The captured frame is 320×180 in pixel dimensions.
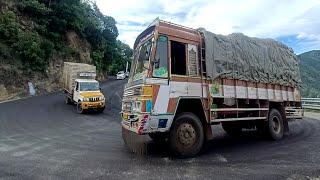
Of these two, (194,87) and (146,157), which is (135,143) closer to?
(146,157)

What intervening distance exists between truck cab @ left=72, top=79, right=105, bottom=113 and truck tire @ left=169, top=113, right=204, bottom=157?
15261 mm

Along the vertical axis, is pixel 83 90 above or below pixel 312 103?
above

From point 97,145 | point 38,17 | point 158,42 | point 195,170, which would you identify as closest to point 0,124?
point 97,145

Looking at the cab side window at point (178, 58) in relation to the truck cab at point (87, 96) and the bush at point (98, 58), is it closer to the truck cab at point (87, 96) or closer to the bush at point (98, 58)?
the truck cab at point (87, 96)

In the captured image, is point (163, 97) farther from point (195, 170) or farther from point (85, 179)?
point (85, 179)

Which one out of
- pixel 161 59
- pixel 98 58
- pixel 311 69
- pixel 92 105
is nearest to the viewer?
pixel 161 59

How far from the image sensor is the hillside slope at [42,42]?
3703 cm

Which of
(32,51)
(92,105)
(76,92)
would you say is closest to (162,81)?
(92,105)

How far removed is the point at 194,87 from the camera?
964cm

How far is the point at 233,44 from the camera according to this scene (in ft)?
37.4

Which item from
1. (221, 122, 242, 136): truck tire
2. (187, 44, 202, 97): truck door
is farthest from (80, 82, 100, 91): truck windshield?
(187, 44, 202, 97): truck door

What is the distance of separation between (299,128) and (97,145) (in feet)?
27.7

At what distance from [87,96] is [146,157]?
51.4ft

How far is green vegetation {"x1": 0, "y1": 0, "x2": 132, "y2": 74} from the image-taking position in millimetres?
38344
